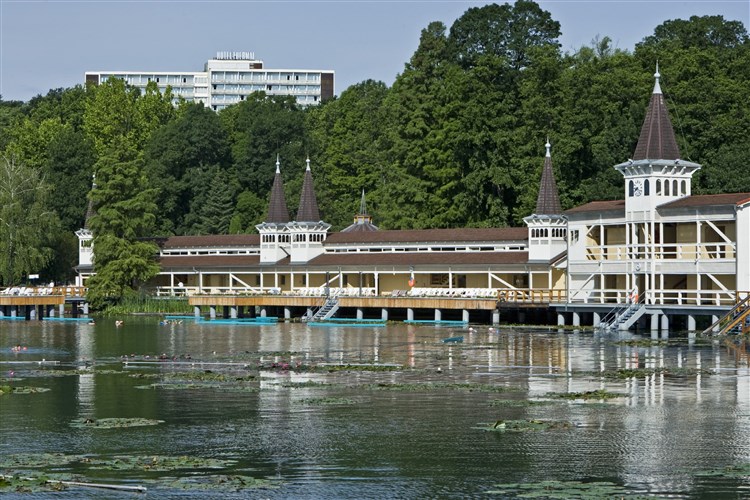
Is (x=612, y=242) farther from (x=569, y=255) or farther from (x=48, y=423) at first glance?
(x=48, y=423)

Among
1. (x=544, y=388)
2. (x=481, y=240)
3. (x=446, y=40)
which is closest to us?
(x=544, y=388)

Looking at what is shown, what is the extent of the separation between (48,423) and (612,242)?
39.9 m

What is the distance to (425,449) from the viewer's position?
28016 millimetres

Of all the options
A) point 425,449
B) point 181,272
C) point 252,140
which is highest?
point 252,140

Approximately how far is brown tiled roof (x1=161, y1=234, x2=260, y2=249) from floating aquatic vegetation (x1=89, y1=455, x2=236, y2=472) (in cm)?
6159

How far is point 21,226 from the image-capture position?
89.3 metres

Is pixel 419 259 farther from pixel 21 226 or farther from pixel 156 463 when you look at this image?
pixel 156 463

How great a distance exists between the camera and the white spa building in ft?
199

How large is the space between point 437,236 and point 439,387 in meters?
40.8

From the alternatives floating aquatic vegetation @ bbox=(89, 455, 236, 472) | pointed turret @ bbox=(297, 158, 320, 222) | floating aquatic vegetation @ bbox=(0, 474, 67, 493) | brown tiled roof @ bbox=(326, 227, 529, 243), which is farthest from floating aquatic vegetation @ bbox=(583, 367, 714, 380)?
pointed turret @ bbox=(297, 158, 320, 222)

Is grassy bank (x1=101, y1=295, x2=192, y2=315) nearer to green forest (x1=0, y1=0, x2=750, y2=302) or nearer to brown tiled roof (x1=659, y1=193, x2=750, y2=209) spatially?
green forest (x1=0, y1=0, x2=750, y2=302)

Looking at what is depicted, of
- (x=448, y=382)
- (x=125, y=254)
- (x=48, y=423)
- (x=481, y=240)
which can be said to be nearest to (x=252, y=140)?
(x=125, y=254)

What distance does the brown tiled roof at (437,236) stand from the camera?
76.0 m

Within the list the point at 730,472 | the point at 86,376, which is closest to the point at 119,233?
the point at 86,376
